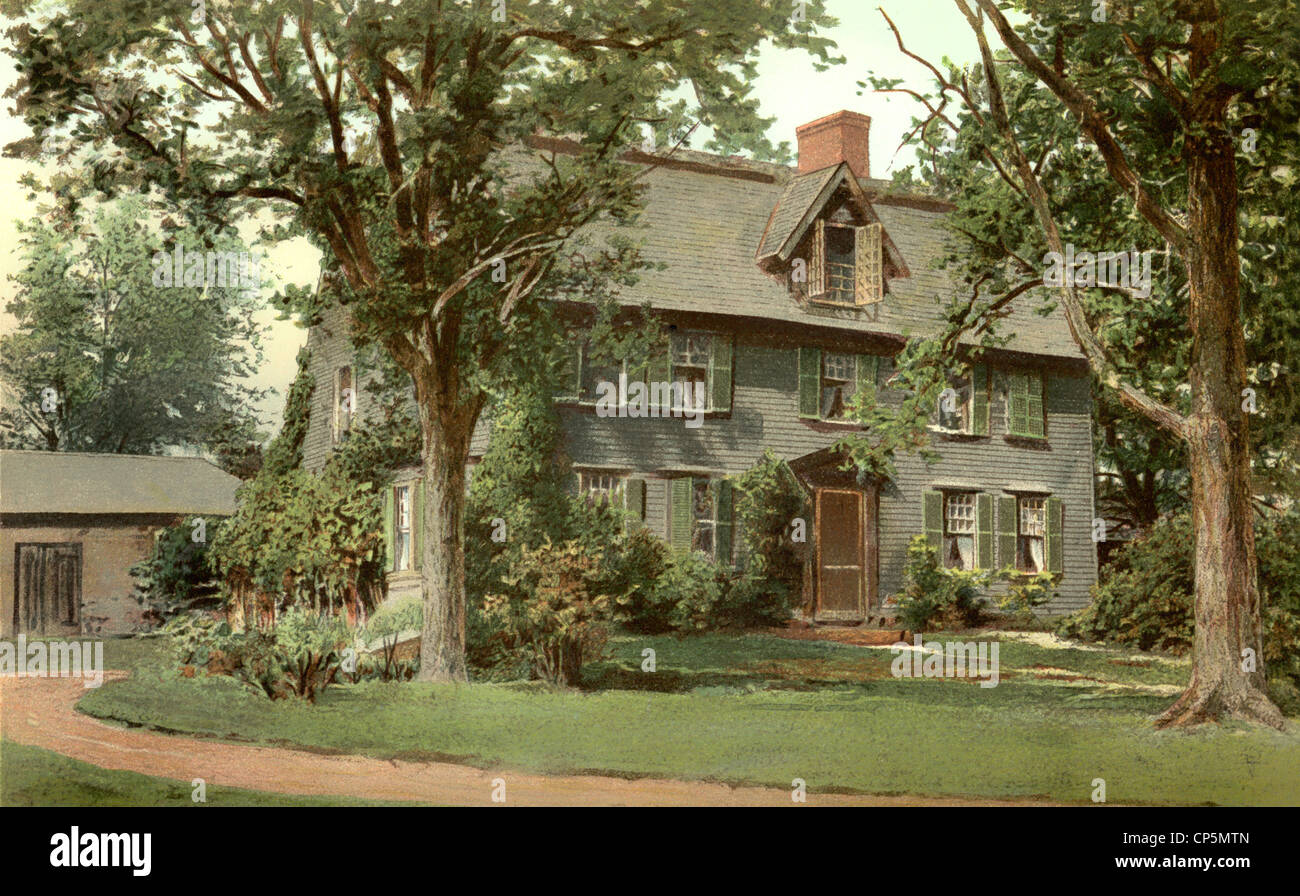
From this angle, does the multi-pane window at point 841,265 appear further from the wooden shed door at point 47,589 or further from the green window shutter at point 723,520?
the wooden shed door at point 47,589

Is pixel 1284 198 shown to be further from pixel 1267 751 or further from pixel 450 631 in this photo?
pixel 450 631

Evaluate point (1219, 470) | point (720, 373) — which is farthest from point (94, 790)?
point (720, 373)

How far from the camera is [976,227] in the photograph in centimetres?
1515

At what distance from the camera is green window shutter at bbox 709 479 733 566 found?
18391 millimetres

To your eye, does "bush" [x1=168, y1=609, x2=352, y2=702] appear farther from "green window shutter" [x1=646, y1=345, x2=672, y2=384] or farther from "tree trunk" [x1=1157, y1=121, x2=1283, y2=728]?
"tree trunk" [x1=1157, y1=121, x2=1283, y2=728]

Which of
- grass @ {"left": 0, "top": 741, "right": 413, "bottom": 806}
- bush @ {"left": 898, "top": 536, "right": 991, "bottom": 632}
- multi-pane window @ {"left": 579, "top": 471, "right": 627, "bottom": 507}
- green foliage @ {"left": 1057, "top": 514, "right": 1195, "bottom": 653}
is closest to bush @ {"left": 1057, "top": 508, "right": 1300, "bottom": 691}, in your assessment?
green foliage @ {"left": 1057, "top": 514, "right": 1195, "bottom": 653}

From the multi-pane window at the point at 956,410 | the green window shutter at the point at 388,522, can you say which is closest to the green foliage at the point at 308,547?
the green window shutter at the point at 388,522

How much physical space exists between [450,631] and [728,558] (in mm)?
5327

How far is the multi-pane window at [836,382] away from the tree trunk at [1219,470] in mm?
7590

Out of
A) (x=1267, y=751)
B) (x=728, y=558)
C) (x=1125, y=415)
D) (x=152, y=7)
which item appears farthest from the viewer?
(x=1125, y=415)

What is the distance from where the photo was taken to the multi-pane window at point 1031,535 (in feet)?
70.1

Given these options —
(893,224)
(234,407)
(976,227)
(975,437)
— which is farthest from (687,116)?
(234,407)

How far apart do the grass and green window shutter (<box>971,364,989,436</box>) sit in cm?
1381

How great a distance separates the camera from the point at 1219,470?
12.5m
